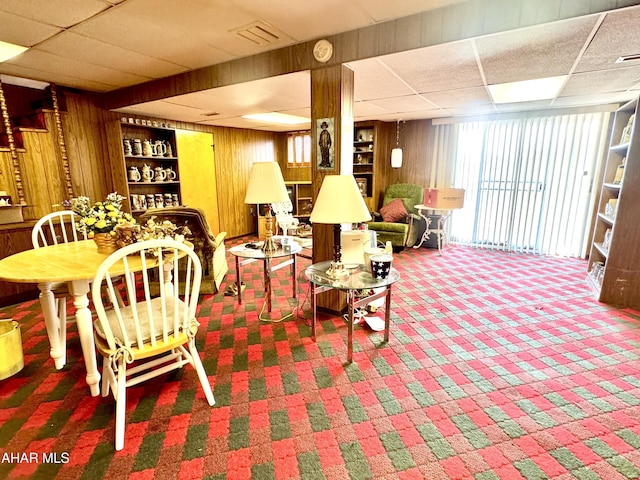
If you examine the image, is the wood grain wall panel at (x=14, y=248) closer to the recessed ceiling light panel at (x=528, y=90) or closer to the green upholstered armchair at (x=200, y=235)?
the green upholstered armchair at (x=200, y=235)

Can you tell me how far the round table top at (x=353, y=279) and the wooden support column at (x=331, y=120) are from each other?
44 cm

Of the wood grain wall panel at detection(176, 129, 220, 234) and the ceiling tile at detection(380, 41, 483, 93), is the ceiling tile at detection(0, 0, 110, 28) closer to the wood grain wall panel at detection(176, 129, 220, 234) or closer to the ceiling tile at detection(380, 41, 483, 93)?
the ceiling tile at detection(380, 41, 483, 93)

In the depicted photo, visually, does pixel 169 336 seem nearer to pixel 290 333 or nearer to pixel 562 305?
pixel 290 333

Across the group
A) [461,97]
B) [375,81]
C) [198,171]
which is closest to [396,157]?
[461,97]

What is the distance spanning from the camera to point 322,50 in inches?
97.2

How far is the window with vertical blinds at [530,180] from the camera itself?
4578mm

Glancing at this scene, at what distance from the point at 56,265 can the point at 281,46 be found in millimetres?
2365

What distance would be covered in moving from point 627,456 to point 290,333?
2.09 m

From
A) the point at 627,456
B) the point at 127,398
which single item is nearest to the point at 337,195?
the point at 127,398

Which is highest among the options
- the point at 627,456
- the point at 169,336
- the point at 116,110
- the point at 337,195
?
the point at 116,110

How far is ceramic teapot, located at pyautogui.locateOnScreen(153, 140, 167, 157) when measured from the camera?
477cm

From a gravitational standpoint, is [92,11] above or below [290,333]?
above

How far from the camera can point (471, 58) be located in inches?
95.8

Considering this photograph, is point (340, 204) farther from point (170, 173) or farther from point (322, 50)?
point (170, 173)
